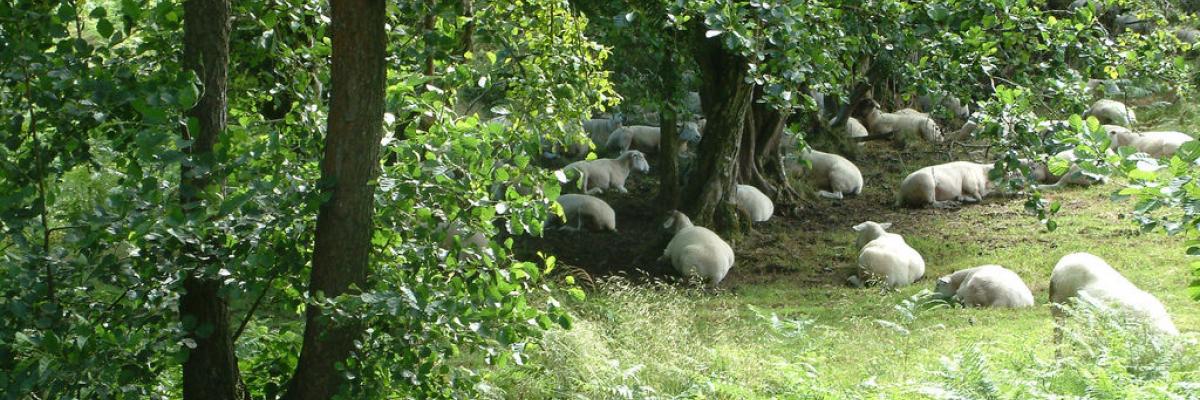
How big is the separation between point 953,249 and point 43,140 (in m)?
11.1

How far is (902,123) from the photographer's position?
2034 cm

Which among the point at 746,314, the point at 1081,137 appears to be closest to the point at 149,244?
the point at 1081,137

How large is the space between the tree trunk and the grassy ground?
3.99ft

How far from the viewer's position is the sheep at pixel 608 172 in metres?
17.0

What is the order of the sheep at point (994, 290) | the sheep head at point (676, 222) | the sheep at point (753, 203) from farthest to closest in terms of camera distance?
the sheep at point (753, 203) < the sheep head at point (676, 222) < the sheep at point (994, 290)

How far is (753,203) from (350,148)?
10839mm

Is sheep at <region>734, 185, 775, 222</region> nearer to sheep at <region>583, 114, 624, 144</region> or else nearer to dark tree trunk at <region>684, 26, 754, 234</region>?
dark tree trunk at <region>684, 26, 754, 234</region>

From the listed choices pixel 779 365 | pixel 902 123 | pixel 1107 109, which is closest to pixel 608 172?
pixel 902 123

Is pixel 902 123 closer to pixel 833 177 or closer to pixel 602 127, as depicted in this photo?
pixel 833 177

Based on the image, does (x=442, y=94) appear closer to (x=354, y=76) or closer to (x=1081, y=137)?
(x=354, y=76)

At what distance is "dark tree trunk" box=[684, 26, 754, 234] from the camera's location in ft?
41.7

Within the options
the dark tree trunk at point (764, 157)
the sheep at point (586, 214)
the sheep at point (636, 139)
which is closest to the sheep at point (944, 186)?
the dark tree trunk at point (764, 157)

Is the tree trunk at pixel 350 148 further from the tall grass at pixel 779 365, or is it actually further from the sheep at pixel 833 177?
the sheep at pixel 833 177

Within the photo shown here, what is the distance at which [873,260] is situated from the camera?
462 inches
